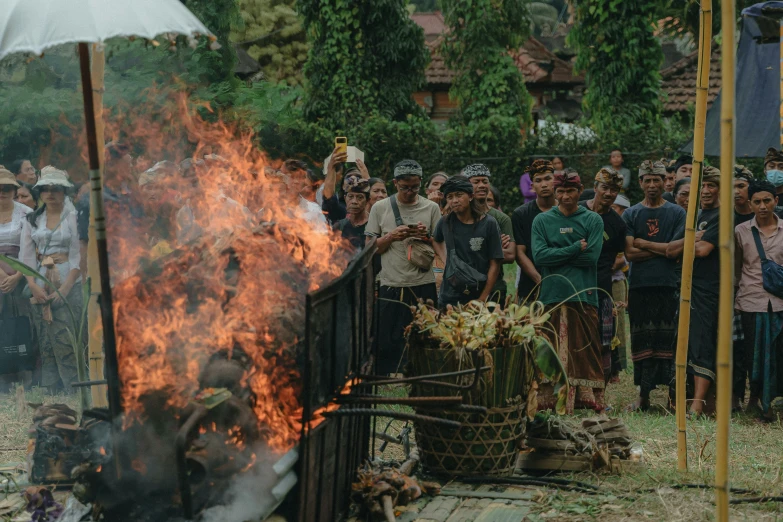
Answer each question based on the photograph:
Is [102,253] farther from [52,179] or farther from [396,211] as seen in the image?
[52,179]

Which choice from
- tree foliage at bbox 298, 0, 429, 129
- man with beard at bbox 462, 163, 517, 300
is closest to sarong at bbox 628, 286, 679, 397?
man with beard at bbox 462, 163, 517, 300

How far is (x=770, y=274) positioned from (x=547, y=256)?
2.10 m

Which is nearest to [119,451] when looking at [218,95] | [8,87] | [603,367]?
[603,367]

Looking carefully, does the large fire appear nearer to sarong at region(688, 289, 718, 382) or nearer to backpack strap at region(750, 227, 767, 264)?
sarong at region(688, 289, 718, 382)

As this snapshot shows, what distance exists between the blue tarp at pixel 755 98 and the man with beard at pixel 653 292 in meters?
4.75

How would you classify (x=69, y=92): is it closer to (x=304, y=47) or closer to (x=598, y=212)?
(x=598, y=212)

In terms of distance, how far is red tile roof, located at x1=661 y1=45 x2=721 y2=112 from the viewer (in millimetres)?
30562

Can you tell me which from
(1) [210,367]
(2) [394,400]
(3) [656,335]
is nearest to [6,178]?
(1) [210,367]

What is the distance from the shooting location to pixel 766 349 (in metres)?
8.55

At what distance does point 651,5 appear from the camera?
19969 mm

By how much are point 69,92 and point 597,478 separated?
11.6m

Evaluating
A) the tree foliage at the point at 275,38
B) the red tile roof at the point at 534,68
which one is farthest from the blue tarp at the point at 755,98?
the tree foliage at the point at 275,38

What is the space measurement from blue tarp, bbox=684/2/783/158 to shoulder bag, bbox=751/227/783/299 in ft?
16.6

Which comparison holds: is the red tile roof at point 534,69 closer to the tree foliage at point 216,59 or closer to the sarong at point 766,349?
the tree foliage at point 216,59
